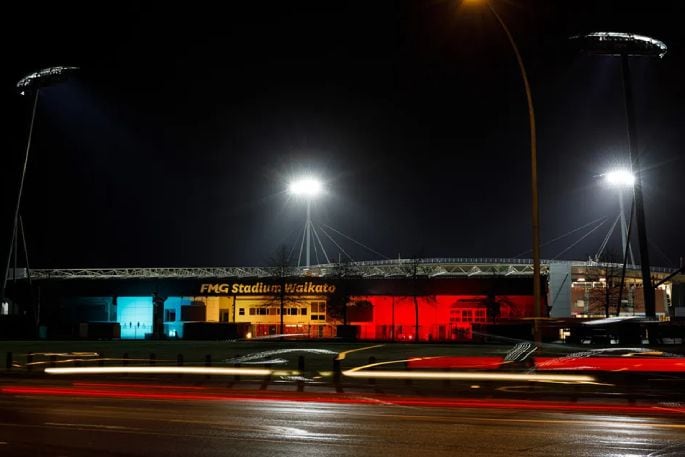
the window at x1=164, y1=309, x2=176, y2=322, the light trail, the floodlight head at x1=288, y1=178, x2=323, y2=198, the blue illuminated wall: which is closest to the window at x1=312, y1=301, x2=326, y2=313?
the floodlight head at x1=288, y1=178, x2=323, y2=198

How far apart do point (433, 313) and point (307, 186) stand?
14429mm

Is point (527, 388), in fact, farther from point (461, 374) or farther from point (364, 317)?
point (364, 317)

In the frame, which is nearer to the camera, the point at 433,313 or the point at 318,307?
the point at 433,313

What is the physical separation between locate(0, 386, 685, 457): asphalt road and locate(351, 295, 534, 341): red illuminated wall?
4109 cm

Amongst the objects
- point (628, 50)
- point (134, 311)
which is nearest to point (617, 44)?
point (628, 50)

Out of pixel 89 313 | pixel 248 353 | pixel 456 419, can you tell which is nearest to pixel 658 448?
pixel 456 419

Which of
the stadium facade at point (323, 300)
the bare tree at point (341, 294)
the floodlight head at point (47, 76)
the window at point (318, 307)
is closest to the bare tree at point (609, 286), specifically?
the stadium facade at point (323, 300)

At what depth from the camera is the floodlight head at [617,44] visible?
47.2 metres

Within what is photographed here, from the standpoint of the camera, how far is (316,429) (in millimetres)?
13367

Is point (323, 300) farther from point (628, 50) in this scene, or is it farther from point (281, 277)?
point (628, 50)

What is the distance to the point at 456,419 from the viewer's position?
14.7 metres

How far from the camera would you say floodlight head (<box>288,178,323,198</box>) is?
200 feet

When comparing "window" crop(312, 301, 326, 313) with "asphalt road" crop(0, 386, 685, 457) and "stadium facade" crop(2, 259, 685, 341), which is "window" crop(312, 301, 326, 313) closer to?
"stadium facade" crop(2, 259, 685, 341)

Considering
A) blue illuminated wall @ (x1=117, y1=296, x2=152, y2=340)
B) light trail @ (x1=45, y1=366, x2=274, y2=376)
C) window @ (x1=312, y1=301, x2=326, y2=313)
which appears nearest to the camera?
light trail @ (x1=45, y1=366, x2=274, y2=376)
